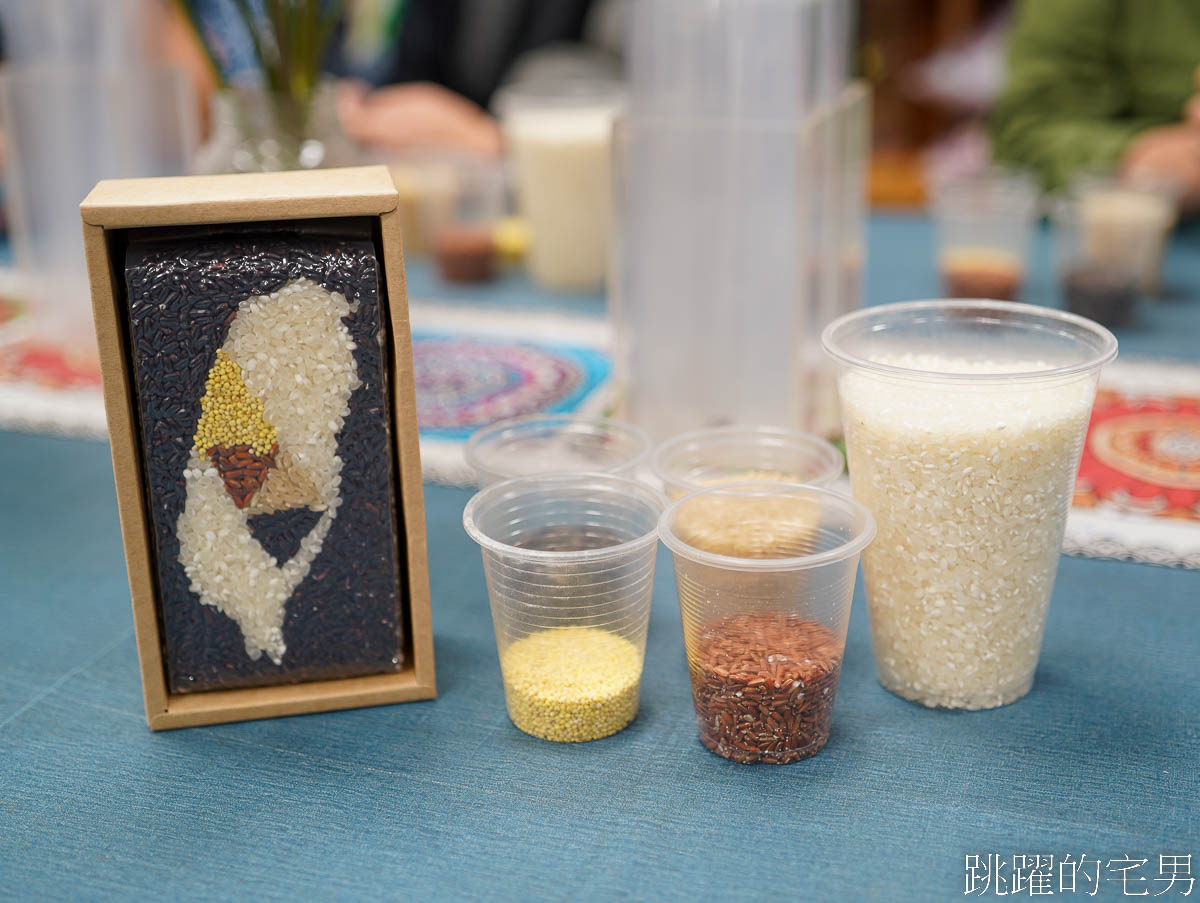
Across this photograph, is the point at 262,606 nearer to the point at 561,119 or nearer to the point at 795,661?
the point at 795,661

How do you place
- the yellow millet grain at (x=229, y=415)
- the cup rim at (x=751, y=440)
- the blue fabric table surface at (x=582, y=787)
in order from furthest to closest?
the cup rim at (x=751, y=440) → the yellow millet grain at (x=229, y=415) → the blue fabric table surface at (x=582, y=787)

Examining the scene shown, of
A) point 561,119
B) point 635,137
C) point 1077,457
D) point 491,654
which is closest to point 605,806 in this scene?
point 491,654

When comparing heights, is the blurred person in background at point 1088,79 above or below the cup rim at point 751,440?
above

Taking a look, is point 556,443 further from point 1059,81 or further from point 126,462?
point 1059,81

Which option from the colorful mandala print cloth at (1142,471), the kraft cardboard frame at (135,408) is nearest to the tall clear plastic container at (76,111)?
the kraft cardboard frame at (135,408)

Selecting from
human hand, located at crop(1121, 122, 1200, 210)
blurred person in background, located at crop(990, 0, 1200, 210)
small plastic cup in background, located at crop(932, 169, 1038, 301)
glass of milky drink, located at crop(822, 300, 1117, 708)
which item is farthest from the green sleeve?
glass of milky drink, located at crop(822, 300, 1117, 708)

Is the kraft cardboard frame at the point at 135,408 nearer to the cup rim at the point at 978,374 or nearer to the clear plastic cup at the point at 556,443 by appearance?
the clear plastic cup at the point at 556,443
